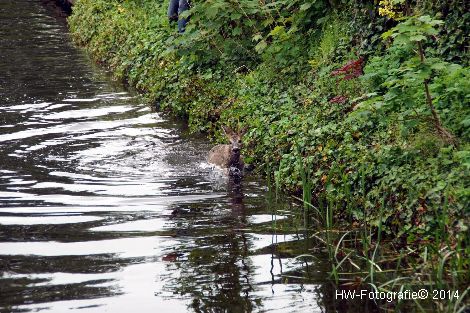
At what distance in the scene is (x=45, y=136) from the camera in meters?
14.3

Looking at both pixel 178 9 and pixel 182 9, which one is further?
pixel 178 9

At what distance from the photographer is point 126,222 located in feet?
31.6

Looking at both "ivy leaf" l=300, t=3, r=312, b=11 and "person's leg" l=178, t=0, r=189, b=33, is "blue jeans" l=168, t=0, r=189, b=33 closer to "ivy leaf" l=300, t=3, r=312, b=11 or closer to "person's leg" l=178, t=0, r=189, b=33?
"person's leg" l=178, t=0, r=189, b=33

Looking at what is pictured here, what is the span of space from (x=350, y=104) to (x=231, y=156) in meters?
1.81

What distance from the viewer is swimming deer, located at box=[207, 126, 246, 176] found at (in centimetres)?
1191

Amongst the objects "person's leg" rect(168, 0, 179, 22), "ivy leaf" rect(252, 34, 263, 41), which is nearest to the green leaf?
"ivy leaf" rect(252, 34, 263, 41)

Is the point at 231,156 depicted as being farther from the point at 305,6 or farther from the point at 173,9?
the point at 173,9

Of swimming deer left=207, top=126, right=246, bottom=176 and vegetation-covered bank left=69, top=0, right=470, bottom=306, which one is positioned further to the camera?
swimming deer left=207, top=126, right=246, bottom=176

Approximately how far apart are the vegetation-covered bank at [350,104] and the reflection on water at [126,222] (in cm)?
65

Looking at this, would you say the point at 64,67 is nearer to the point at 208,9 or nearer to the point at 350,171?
the point at 208,9

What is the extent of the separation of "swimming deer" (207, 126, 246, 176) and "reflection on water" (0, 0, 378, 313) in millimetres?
207

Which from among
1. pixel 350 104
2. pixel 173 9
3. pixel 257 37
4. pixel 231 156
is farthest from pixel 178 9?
pixel 350 104

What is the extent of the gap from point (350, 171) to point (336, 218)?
65cm

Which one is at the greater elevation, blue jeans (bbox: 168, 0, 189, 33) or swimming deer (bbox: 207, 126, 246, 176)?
blue jeans (bbox: 168, 0, 189, 33)
